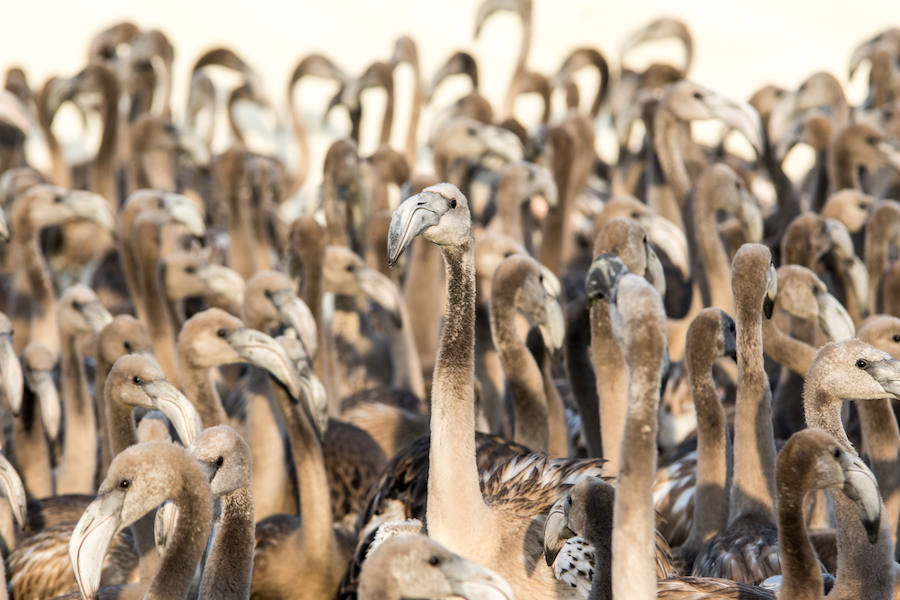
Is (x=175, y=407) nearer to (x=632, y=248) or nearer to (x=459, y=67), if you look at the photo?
(x=632, y=248)

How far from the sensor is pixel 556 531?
15.4ft

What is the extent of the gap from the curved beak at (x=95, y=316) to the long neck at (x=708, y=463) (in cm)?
334

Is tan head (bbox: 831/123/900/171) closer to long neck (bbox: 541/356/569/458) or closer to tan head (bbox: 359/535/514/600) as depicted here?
long neck (bbox: 541/356/569/458)

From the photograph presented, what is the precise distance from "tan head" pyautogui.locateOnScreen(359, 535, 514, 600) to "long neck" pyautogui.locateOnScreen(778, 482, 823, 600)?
3.45 ft

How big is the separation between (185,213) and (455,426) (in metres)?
4.65

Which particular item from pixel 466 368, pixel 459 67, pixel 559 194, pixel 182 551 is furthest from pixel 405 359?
pixel 459 67

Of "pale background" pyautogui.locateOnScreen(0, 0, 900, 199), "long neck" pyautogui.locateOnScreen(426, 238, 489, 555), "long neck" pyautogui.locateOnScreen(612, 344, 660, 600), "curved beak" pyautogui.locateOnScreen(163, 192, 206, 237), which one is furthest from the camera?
"pale background" pyautogui.locateOnScreen(0, 0, 900, 199)

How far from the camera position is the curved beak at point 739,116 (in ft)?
29.6

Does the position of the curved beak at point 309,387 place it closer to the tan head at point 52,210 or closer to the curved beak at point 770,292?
the curved beak at point 770,292

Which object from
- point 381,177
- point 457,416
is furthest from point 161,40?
point 457,416

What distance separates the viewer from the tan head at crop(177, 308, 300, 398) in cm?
646

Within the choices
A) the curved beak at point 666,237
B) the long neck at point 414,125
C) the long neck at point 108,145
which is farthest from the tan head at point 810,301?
the long neck at point 414,125


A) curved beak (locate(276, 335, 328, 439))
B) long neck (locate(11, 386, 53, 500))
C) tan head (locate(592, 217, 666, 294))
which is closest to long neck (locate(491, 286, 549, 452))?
tan head (locate(592, 217, 666, 294))

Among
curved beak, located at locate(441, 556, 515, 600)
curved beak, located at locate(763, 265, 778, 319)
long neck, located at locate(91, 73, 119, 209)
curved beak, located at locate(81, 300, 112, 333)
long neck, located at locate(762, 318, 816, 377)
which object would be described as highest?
long neck, located at locate(91, 73, 119, 209)
